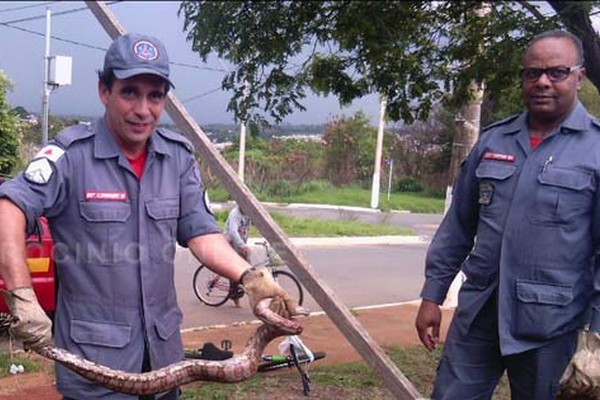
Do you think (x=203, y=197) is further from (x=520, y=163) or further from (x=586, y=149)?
(x=586, y=149)

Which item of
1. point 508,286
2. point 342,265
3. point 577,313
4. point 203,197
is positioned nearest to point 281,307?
point 203,197

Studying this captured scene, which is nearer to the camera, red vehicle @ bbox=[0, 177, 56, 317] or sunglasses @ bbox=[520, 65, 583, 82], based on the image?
sunglasses @ bbox=[520, 65, 583, 82]

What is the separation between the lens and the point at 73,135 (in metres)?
2.53

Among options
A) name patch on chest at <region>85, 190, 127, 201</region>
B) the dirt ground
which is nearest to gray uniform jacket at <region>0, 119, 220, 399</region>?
name patch on chest at <region>85, 190, 127, 201</region>

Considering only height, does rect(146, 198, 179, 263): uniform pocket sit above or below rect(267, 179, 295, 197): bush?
above

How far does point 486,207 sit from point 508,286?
1.05ft

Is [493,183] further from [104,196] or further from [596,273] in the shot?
[104,196]

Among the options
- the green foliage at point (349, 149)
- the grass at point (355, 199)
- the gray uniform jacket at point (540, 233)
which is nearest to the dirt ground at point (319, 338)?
the gray uniform jacket at point (540, 233)

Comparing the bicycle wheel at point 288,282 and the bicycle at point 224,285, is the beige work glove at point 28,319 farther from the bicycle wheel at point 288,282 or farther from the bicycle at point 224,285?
the bicycle wheel at point 288,282

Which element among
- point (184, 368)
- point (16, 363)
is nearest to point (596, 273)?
point (184, 368)

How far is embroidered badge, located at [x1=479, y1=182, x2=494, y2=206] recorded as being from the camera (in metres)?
3.03

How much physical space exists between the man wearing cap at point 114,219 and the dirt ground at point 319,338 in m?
2.76

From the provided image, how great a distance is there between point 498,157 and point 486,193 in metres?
0.15

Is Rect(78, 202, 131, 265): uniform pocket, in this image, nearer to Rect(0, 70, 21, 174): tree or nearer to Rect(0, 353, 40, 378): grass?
Rect(0, 353, 40, 378): grass
